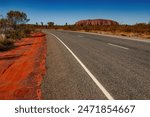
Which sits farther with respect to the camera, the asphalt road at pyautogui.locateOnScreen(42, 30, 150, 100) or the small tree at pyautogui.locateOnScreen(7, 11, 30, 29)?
the small tree at pyautogui.locateOnScreen(7, 11, 30, 29)

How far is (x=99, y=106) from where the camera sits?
5.74m

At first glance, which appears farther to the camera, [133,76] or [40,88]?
[133,76]

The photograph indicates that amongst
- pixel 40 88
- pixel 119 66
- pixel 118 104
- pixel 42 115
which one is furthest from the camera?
pixel 119 66

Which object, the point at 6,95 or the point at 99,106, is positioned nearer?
the point at 99,106

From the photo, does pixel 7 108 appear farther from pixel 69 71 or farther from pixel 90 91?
pixel 69 71

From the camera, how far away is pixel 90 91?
680 cm

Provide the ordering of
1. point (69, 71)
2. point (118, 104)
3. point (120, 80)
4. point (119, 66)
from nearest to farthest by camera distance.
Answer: point (118, 104) < point (120, 80) < point (69, 71) < point (119, 66)

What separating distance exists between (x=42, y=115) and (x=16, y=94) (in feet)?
6.14

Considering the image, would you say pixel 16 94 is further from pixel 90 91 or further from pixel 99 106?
pixel 99 106

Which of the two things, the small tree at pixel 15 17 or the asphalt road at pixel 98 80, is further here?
the small tree at pixel 15 17

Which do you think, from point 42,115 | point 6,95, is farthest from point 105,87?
point 6,95

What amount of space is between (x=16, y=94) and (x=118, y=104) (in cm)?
290

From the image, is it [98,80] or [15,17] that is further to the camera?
[15,17]

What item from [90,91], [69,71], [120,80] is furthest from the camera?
[69,71]
